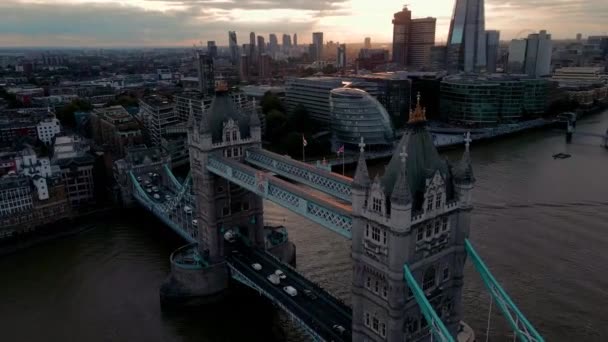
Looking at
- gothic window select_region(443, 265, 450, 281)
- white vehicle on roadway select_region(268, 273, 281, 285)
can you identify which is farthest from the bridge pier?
gothic window select_region(443, 265, 450, 281)

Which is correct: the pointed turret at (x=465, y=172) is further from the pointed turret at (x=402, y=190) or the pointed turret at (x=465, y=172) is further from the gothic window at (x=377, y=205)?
the gothic window at (x=377, y=205)

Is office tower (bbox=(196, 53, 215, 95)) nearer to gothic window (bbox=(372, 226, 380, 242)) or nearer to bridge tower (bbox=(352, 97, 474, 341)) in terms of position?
bridge tower (bbox=(352, 97, 474, 341))

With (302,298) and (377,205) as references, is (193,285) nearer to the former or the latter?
(302,298)

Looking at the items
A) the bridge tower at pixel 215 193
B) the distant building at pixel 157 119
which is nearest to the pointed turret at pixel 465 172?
the bridge tower at pixel 215 193

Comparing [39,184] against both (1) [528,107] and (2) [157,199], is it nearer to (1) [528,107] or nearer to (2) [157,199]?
(2) [157,199]

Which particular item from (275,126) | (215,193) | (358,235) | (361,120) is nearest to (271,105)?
(275,126)

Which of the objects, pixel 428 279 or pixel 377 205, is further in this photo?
pixel 428 279
